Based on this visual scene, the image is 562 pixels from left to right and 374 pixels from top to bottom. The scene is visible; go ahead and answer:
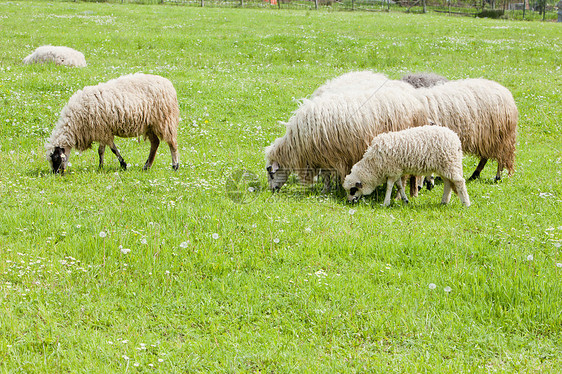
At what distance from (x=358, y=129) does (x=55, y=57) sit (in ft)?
40.5

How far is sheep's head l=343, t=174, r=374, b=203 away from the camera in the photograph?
24.7ft

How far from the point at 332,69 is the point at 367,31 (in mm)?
8476

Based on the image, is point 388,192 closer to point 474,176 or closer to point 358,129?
point 358,129

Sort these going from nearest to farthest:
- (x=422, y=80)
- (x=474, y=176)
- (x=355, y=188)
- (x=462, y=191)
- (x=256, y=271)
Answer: (x=256, y=271) → (x=462, y=191) → (x=355, y=188) → (x=474, y=176) → (x=422, y=80)

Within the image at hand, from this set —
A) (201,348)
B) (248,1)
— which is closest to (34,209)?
(201,348)

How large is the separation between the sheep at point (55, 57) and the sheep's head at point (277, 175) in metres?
11.0

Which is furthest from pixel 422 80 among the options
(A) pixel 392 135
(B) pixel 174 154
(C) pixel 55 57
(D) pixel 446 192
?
(C) pixel 55 57

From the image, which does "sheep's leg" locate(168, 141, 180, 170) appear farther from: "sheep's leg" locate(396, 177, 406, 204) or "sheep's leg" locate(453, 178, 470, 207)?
"sheep's leg" locate(453, 178, 470, 207)

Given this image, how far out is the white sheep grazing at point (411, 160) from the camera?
23.3 ft

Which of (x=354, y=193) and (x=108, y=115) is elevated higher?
(x=108, y=115)

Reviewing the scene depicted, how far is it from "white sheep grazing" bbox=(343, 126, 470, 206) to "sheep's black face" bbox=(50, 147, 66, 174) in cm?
455

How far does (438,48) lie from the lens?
2214 cm

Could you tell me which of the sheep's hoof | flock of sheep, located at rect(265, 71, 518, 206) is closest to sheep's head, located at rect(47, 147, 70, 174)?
flock of sheep, located at rect(265, 71, 518, 206)

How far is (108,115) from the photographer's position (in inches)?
329
